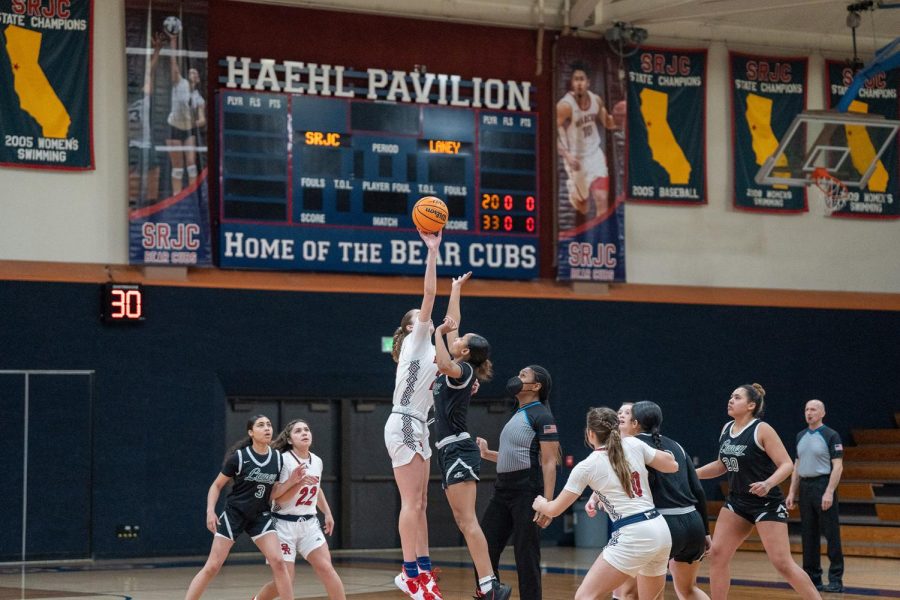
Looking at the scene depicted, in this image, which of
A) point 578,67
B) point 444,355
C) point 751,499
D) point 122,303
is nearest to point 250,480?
point 444,355

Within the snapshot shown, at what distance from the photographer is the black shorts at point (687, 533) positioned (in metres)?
8.91

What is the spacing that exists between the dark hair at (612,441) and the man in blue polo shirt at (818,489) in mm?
6441

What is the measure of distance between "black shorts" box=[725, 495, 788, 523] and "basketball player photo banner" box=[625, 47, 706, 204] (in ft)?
34.9

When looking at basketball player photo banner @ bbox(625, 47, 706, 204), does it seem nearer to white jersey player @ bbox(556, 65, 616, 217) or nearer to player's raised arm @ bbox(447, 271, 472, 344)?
white jersey player @ bbox(556, 65, 616, 217)

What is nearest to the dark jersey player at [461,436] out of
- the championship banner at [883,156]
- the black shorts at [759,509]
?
the black shorts at [759,509]

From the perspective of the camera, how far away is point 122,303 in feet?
57.1

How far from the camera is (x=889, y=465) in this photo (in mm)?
19656

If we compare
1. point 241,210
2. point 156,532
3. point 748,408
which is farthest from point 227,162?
point 748,408

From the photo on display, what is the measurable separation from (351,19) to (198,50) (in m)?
2.33

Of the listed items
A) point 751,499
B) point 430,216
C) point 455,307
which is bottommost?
point 751,499

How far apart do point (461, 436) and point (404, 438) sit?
42 centimetres

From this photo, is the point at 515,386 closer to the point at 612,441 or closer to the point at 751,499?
the point at 612,441

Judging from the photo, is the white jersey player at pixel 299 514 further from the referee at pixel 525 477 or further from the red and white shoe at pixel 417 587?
the referee at pixel 525 477

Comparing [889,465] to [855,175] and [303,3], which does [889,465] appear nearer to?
[855,175]
